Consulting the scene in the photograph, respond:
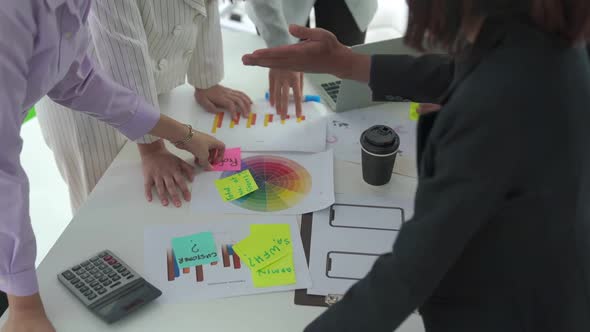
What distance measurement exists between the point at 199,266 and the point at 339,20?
31.7 inches

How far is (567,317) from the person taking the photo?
1.89ft

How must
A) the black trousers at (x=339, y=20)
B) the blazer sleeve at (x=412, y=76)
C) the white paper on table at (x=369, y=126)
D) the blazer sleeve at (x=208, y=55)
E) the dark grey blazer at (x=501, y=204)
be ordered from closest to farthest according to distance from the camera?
the dark grey blazer at (x=501, y=204), the blazer sleeve at (x=412, y=76), the white paper on table at (x=369, y=126), the blazer sleeve at (x=208, y=55), the black trousers at (x=339, y=20)

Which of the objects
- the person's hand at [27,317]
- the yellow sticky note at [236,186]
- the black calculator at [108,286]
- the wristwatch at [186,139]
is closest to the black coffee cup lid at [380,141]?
the yellow sticky note at [236,186]

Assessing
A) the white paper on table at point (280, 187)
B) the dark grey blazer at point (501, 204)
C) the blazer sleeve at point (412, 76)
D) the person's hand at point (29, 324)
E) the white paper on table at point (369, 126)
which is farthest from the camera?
the white paper on table at point (369, 126)

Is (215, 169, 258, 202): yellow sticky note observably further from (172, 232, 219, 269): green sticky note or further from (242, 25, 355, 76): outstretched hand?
(242, 25, 355, 76): outstretched hand

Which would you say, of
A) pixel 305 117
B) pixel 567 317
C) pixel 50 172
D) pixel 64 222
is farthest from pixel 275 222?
pixel 50 172

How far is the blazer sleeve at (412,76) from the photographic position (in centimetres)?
82

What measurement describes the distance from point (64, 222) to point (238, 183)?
3.72ft

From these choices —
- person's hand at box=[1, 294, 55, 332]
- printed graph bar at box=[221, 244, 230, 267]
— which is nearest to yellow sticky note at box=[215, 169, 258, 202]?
printed graph bar at box=[221, 244, 230, 267]

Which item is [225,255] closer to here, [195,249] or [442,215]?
[195,249]

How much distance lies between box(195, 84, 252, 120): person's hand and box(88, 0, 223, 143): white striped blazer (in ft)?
0.06

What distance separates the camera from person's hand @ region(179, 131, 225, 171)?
1.00m

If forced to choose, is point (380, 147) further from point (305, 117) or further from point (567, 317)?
point (567, 317)

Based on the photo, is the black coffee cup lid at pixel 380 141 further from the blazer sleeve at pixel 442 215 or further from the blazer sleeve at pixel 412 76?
the blazer sleeve at pixel 442 215
